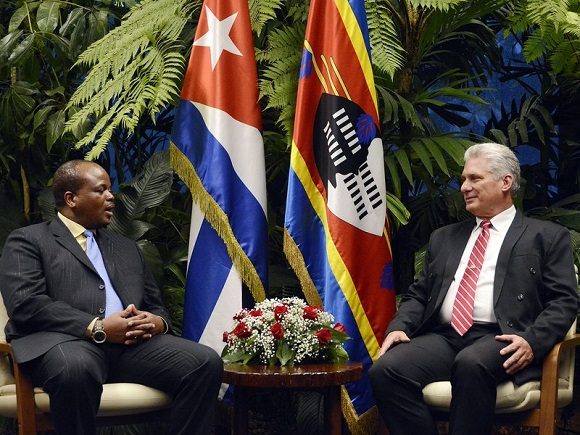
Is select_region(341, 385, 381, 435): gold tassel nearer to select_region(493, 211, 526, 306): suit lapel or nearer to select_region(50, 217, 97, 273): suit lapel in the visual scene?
select_region(493, 211, 526, 306): suit lapel

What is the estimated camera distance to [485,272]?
158 inches

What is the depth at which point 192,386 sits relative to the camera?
3750 mm

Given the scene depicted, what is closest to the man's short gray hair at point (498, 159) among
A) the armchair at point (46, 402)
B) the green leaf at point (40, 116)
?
the armchair at point (46, 402)

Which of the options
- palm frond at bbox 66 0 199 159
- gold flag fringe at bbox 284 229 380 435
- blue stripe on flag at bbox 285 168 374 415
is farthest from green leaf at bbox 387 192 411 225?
palm frond at bbox 66 0 199 159

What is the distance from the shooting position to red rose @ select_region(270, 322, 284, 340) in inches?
147

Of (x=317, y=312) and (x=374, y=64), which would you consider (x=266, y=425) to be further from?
(x=374, y=64)

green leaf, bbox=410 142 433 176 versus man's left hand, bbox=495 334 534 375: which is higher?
green leaf, bbox=410 142 433 176

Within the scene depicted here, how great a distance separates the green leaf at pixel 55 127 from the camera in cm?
485

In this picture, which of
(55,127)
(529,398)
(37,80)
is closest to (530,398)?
(529,398)

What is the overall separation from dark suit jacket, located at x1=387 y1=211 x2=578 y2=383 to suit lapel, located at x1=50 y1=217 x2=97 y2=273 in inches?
47.5

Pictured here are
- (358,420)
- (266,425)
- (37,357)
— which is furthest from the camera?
(266,425)

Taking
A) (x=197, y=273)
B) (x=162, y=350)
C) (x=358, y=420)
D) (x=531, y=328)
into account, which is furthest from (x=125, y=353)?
(x=531, y=328)

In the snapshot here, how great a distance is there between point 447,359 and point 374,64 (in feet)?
4.51

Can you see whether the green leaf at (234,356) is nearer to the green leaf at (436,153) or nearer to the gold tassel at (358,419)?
the gold tassel at (358,419)
